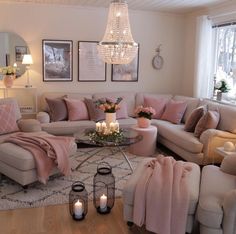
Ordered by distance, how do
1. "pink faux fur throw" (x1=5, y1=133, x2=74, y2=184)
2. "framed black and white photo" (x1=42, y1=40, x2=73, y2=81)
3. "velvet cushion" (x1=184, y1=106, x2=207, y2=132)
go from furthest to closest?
"framed black and white photo" (x1=42, y1=40, x2=73, y2=81) < "velvet cushion" (x1=184, y1=106, x2=207, y2=132) < "pink faux fur throw" (x1=5, y1=133, x2=74, y2=184)

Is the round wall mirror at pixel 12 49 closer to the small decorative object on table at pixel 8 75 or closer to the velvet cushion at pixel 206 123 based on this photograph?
the small decorative object on table at pixel 8 75

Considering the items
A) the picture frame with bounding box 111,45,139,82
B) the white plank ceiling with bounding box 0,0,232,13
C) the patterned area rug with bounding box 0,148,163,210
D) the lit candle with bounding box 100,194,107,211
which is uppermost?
the white plank ceiling with bounding box 0,0,232,13

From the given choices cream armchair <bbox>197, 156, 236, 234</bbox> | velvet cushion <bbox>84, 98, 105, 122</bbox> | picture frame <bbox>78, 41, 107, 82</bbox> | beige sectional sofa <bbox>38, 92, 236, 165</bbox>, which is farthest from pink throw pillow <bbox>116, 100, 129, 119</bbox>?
cream armchair <bbox>197, 156, 236, 234</bbox>

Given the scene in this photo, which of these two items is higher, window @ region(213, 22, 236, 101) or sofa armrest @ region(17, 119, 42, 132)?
window @ region(213, 22, 236, 101)

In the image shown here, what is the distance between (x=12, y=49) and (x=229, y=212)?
442 centimetres

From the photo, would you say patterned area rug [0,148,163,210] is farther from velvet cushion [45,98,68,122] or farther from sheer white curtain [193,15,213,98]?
sheer white curtain [193,15,213,98]

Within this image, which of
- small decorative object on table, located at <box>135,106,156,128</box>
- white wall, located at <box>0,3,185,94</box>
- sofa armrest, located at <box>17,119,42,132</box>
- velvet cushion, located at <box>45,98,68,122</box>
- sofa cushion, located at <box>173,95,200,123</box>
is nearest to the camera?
A: sofa armrest, located at <box>17,119,42,132</box>

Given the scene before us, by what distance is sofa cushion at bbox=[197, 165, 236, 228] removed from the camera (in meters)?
2.12

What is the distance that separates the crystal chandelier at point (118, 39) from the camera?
3.56m

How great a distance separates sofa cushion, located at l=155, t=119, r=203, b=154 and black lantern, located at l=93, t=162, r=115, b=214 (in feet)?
4.50

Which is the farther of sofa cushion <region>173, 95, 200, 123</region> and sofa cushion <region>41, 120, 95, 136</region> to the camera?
sofa cushion <region>173, 95, 200, 123</region>

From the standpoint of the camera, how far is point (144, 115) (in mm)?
4387

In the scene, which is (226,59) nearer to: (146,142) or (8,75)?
(146,142)

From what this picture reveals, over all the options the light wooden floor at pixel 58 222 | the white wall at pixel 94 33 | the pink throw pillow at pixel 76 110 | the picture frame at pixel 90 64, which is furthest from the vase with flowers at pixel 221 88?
the light wooden floor at pixel 58 222
